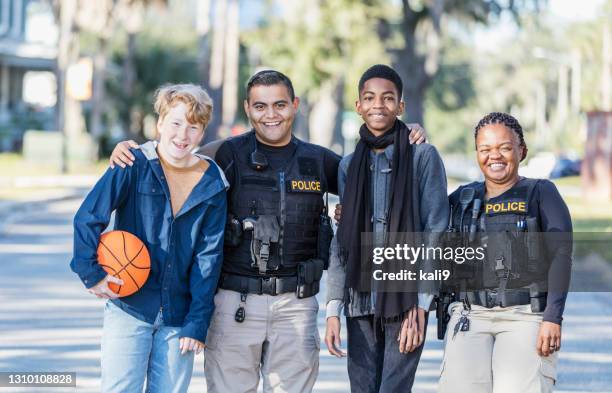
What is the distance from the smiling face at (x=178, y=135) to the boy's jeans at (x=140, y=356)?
0.74 m

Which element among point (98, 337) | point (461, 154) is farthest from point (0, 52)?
point (461, 154)

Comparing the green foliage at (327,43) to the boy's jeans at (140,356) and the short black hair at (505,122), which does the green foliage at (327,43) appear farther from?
the boy's jeans at (140,356)

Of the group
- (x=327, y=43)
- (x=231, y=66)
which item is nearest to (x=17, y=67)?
(x=231, y=66)

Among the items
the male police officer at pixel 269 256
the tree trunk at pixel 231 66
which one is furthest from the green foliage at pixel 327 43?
the male police officer at pixel 269 256

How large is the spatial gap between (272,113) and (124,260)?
3.55 feet

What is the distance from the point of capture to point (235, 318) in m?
5.79

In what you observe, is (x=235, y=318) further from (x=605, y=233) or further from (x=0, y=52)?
(x=0, y=52)

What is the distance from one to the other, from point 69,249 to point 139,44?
44648 millimetres

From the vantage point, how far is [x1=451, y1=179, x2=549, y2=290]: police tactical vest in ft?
A: 17.9

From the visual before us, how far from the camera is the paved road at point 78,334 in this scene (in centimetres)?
865

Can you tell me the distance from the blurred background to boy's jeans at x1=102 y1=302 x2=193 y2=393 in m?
2.75

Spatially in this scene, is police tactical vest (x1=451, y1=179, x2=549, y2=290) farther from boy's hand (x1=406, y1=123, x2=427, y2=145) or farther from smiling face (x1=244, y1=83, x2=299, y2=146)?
smiling face (x1=244, y1=83, x2=299, y2=146)

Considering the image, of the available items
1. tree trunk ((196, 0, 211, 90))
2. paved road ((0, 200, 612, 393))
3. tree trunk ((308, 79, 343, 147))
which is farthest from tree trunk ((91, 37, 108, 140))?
paved road ((0, 200, 612, 393))

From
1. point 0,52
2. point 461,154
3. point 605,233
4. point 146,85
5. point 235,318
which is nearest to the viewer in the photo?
point 235,318
